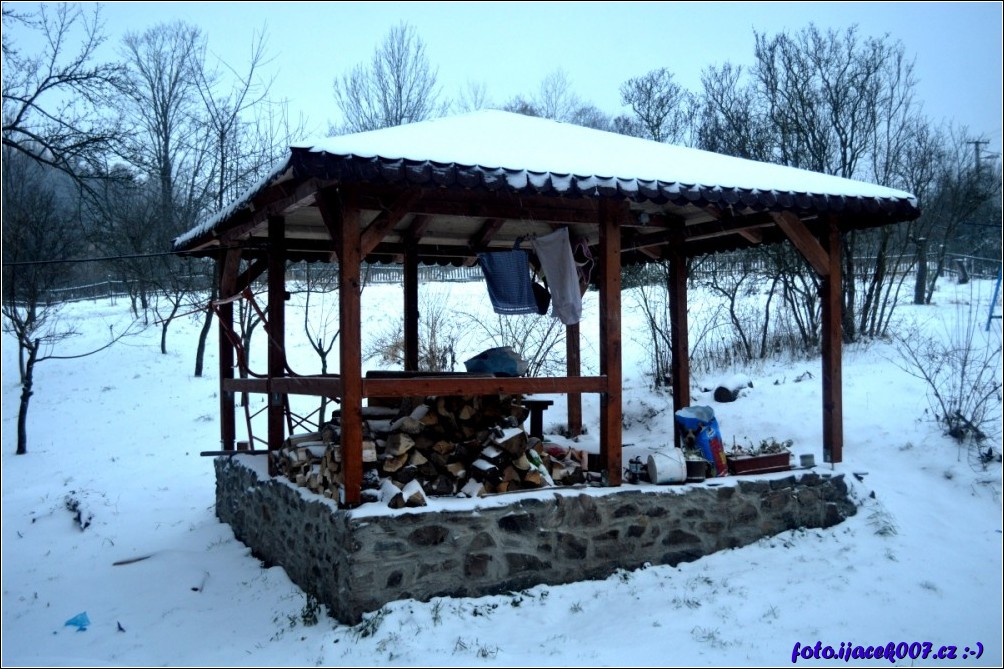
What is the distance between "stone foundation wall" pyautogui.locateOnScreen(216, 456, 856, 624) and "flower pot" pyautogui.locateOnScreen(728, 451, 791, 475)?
14cm

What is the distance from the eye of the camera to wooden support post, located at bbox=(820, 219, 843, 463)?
6996 mm

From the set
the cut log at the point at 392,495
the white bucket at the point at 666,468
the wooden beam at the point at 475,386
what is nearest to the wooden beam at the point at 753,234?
the white bucket at the point at 666,468

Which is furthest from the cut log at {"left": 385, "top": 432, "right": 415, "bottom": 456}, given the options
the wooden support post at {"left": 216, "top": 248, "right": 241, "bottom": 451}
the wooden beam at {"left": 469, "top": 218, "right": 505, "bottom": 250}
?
the wooden support post at {"left": 216, "top": 248, "right": 241, "bottom": 451}

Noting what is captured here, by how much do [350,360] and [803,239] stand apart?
407 centimetres

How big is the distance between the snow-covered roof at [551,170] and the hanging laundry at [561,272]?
78 cm

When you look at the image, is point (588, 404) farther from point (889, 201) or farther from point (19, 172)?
point (19, 172)

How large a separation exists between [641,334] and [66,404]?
457 inches

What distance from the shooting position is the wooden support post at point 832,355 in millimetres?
6996

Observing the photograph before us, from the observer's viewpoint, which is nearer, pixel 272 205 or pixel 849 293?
pixel 272 205

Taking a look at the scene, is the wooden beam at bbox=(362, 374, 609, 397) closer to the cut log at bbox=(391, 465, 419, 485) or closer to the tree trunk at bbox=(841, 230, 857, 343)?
the cut log at bbox=(391, 465, 419, 485)

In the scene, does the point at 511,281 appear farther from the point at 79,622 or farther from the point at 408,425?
the point at 79,622

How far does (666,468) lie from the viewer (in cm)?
612

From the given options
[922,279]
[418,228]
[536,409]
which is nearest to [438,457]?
[536,409]

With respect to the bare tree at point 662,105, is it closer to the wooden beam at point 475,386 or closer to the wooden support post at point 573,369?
the wooden support post at point 573,369
